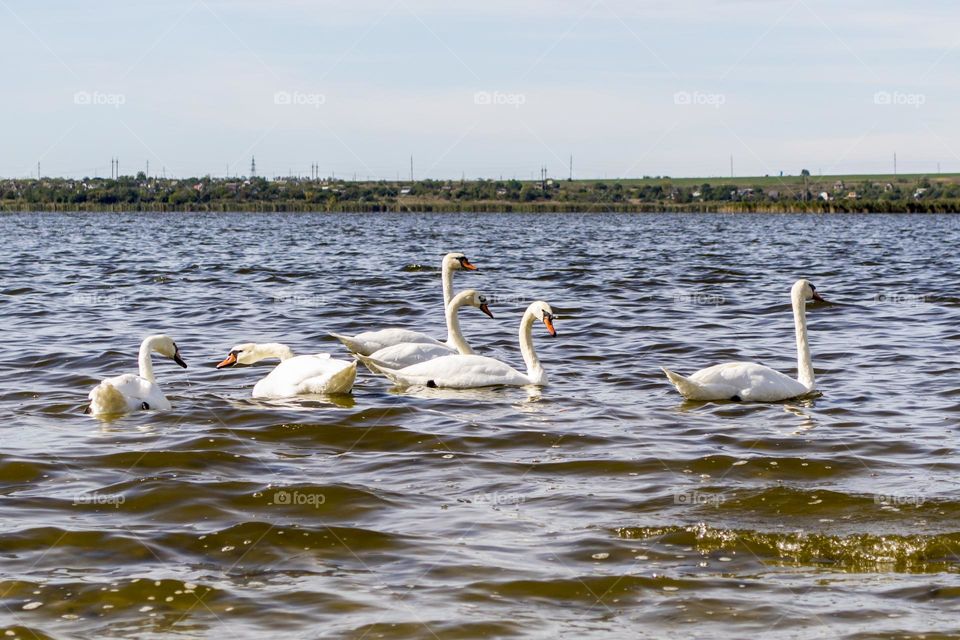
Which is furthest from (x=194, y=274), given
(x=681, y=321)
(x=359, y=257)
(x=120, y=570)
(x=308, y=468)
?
(x=120, y=570)

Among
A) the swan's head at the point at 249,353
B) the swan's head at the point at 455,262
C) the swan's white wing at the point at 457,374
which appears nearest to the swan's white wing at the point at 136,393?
the swan's head at the point at 249,353

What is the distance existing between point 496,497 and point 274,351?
5.21 metres

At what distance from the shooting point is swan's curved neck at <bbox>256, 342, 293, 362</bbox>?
12.9m

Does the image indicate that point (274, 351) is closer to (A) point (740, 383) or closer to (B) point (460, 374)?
(B) point (460, 374)

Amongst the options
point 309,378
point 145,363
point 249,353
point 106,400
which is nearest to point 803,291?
point 309,378

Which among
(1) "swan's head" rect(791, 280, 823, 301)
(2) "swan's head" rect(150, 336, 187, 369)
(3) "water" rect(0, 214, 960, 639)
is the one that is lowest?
(3) "water" rect(0, 214, 960, 639)

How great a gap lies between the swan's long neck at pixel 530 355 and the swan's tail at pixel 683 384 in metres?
1.68

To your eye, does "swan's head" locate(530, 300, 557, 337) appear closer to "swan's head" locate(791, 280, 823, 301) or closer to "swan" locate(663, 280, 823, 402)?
"swan" locate(663, 280, 823, 402)

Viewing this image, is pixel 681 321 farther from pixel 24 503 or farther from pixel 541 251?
pixel 541 251

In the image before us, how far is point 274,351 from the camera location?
1298 centimetres

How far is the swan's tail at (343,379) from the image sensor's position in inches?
464

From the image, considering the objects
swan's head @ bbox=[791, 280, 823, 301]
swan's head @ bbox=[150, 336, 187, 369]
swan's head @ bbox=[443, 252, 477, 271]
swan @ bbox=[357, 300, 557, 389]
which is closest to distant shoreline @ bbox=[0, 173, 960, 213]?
swan's head @ bbox=[443, 252, 477, 271]

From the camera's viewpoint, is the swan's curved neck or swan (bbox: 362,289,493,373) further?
swan (bbox: 362,289,493,373)

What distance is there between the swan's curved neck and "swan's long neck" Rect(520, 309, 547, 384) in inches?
97.4
